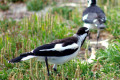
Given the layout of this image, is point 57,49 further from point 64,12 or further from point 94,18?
point 64,12

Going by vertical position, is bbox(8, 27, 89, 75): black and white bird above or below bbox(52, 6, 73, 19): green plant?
above

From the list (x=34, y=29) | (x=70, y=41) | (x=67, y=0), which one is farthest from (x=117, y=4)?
(x=70, y=41)

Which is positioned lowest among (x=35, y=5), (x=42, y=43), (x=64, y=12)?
Answer: (x=42, y=43)

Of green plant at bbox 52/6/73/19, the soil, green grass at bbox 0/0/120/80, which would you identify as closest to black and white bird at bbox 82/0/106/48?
green grass at bbox 0/0/120/80

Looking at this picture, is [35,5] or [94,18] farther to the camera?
[35,5]

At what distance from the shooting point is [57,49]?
4160mm

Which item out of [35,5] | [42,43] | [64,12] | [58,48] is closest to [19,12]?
[35,5]

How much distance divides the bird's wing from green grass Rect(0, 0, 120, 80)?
22cm

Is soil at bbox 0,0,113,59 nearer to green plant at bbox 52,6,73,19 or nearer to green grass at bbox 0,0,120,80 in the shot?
green plant at bbox 52,6,73,19

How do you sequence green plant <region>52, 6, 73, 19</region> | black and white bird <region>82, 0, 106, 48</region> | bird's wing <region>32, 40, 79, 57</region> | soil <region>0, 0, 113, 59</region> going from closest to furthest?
bird's wing <region>32, 40, 79, 57</region>
black and white bird <region>82, 0, 106, 48</region>
soil <region>0, 0, 113, 59</region>
green plant <region>52, 6, 73, 19</region>

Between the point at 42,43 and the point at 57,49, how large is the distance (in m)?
1.46

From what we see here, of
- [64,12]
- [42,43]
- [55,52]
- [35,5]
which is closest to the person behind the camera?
[55,52]

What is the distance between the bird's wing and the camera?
4.07 meters

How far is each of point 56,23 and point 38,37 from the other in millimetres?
881
